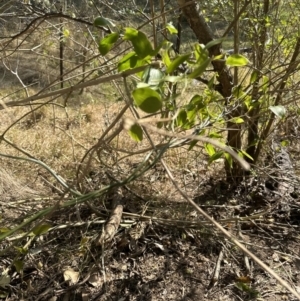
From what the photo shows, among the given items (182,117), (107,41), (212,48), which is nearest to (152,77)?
(107,41)

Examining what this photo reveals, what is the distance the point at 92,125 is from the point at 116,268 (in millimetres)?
1825

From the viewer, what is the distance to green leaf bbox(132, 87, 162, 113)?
0.50 meters

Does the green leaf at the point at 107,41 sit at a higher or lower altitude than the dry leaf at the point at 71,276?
higher

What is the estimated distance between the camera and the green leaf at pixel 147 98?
1.64ft

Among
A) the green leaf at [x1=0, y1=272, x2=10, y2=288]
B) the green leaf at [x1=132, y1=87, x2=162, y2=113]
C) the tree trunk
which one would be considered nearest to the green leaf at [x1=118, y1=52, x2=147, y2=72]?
the green leaf at [x1=132, y1=87, x2=162, y2=113]

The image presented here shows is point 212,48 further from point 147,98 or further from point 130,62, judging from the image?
point 147,98

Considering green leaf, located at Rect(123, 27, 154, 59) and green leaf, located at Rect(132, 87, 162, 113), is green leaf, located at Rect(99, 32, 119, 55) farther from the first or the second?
green leaf, located at Rect(132, 87, 162, 113)

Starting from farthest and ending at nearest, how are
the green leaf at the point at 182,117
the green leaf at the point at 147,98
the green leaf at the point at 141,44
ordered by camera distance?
the green leaf at the point at 182,117, the green leaf at the point at 141,44, the green leaf at the point at 147,98

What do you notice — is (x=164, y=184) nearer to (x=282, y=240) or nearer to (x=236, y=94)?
(x=282, y=240)

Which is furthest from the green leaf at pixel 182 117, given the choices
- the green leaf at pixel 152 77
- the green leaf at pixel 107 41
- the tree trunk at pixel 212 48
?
the tree trunk at pixel 212 48

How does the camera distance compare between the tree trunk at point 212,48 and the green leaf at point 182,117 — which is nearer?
the green leaf at point 182,117

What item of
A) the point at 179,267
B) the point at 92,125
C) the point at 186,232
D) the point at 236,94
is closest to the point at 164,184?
the point at 186,232

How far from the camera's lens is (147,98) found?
50cm

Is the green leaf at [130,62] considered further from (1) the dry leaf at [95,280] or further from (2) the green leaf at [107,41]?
(1) the dry leaf at [95,280]
